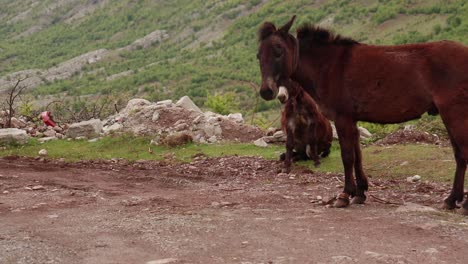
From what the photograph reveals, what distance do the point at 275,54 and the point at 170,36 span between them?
328ft

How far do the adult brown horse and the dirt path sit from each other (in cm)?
90

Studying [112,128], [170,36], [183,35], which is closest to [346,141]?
[112,128]

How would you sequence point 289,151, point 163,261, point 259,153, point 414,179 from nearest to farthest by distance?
1. point 163,261
2. point 414,179
3. point 289,151
4. point 259,153

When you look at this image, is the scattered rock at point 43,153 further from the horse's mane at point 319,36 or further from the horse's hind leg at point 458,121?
the horse's hind leg at point 458,121

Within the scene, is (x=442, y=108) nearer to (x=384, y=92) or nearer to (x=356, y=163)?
(x=384, y=92)

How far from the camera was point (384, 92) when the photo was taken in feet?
25.7

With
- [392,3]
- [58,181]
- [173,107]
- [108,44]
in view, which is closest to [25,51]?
[108,44]

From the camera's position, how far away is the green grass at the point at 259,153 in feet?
37.3

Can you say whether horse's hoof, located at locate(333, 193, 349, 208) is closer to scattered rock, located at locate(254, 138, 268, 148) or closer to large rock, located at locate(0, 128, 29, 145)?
scattered rock, located at locate(254, 138, 268, 148)

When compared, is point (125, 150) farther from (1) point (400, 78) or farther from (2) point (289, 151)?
(1) point (400, 78)

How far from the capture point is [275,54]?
316 inches

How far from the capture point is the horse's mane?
8359 mm

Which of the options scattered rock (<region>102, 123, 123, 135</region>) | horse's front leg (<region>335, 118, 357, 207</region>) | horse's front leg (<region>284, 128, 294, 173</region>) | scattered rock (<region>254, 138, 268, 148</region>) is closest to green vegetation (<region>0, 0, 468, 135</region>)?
scattered rock (<region>102, 123, 123, 135</region>)

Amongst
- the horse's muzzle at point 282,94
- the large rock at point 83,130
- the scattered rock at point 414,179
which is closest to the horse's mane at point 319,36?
the horse's muzzle at point 282,94
